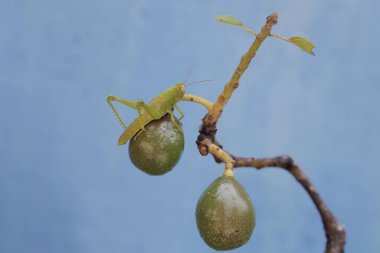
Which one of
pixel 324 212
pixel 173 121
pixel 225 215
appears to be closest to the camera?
pixel 324 212

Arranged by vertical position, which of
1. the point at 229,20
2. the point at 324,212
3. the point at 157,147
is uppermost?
the point at 229,20

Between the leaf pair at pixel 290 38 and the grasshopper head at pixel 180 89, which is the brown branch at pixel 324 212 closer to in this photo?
the leaf pair at pixel 290 38

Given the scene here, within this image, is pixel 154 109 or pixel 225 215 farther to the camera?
pixel 154 109

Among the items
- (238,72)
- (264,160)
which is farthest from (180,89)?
(264,160)

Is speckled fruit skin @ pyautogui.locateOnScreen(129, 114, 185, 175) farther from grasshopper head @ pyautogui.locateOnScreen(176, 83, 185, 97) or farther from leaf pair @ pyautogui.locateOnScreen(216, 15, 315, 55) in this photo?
leaf pair @ pyautogui.locateOnScreen(216, 15, 315, 55)

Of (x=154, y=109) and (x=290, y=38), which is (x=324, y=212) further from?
(x=154, y=109)

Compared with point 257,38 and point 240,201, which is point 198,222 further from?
point 257,38
